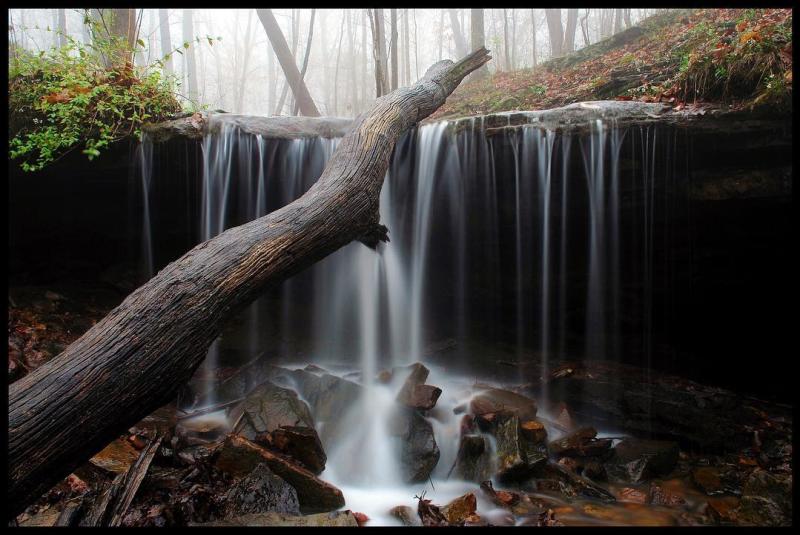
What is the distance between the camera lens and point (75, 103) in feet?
18.0

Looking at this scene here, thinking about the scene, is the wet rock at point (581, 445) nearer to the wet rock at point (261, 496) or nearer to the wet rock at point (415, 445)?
the wet rock at point (415, 445)

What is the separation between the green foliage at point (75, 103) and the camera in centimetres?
543

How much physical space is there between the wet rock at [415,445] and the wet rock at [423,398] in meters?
0.15

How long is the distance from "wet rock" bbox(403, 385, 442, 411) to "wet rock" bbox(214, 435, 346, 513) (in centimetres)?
169

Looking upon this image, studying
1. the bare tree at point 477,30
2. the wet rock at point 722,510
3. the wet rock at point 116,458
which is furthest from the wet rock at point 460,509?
the bare tree at point 477,30

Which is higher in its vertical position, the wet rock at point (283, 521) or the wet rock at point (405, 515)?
the wet rock at point (283, 521)

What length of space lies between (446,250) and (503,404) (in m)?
2.48

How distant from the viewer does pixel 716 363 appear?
18.1 ft

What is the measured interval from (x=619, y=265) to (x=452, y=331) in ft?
8.83

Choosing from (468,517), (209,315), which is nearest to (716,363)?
(468,517)

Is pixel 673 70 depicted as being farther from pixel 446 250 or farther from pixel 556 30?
pixel 556 30

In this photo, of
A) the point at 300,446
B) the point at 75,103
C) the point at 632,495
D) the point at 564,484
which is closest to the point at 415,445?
the point at 300,446

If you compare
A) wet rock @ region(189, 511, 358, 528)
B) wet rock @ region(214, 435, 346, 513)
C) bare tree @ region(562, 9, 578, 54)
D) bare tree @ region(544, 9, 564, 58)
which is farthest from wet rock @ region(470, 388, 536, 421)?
bare tree @ region(562, 9, 578, 54)

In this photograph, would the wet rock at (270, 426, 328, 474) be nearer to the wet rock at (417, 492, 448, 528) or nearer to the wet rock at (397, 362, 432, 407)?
the wet rock at (417, 492, 448, 528)
